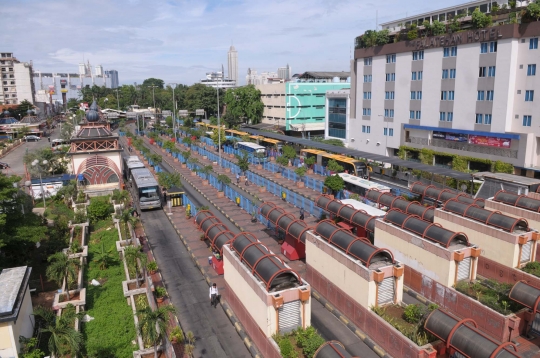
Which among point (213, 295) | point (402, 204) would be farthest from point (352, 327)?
point (402, 204)

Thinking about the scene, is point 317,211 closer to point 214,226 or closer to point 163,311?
point 214,226

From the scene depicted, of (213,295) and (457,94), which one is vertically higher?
(457,94)

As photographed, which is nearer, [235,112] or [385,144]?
[385,144]

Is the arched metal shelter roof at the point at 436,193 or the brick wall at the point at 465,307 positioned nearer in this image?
the brick wall at the point at 465,307

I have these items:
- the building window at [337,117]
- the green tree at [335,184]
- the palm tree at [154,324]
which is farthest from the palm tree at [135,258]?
the building window at [337,117]

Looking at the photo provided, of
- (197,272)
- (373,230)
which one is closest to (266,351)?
(197,272)

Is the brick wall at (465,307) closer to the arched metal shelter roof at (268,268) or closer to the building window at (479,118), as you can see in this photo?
the arched metal shelter roof at (268,268)

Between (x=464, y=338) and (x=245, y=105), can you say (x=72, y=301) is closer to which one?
(x=464, y=338)
